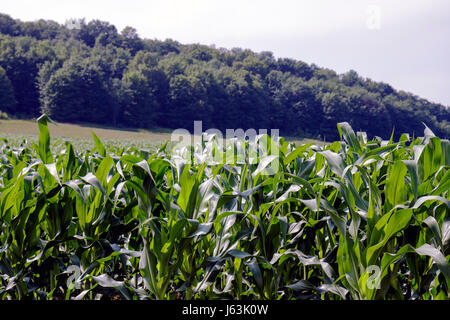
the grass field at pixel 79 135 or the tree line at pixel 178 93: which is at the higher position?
the tree line at pixel 178 93

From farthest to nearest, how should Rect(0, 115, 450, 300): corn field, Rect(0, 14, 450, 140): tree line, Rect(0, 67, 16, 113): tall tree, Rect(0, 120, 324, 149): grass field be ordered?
Rect(0, 14, 450, 140): tree line → Rect(0, 67, 16, 113): tall tree → Rect(0, 120, 324, 149): grass field → Rect(0, 115, 450, 300): corn field

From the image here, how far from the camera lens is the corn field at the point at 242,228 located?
172 cm

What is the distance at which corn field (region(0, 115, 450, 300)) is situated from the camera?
67.8 inches

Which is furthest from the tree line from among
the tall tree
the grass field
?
the grass field

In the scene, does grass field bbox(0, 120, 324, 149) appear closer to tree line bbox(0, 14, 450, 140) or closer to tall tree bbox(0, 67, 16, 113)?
tree line bbox(0, 14, 450, 140)

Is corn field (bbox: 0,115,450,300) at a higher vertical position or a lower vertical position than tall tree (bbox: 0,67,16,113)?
lower

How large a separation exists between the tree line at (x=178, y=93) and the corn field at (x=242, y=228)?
61789 millimetres

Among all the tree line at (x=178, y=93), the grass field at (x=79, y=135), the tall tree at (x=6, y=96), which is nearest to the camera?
the grass field at (x=79, y=135)

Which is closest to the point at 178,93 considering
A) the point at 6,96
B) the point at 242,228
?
the point at 6,96

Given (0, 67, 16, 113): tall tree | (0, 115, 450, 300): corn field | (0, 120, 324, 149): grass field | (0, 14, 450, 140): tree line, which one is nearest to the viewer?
(0, 115, 450, 300): corn field

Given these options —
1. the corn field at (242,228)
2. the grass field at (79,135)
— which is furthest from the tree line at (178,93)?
the corn field at (242,228)

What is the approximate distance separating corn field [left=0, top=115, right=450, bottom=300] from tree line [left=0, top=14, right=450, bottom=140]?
61.8m

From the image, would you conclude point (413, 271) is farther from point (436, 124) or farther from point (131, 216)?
point (436, 124)

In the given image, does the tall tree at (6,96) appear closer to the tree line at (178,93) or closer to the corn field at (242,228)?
the tree line at (178,93)
